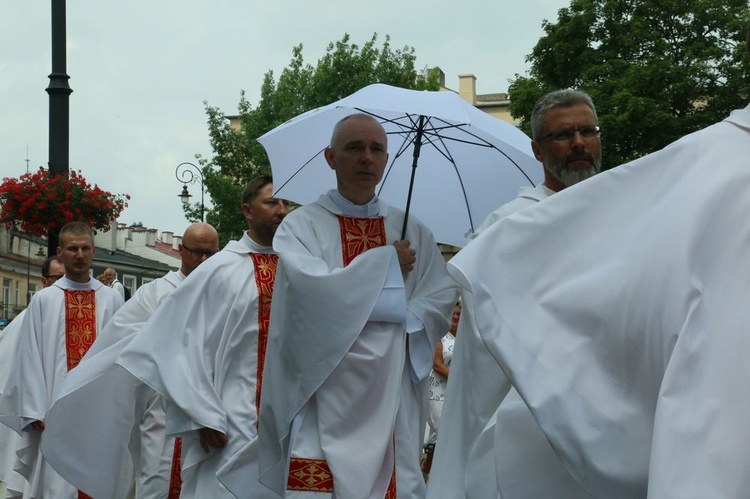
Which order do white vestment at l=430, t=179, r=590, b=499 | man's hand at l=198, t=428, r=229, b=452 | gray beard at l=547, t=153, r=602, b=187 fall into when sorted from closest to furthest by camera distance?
white vestment at l=430, t=179, r=590, b=499
gray beard at l=547, t=153, r=602, b=187
man's hand at l=198, t=428, r=229, b=452

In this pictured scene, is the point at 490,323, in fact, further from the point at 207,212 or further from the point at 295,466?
the point at 207,212

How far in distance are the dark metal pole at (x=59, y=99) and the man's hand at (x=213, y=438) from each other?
229 inches

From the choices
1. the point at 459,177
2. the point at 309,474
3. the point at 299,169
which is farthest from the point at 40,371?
the point at 309,474

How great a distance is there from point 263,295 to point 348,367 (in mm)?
1467

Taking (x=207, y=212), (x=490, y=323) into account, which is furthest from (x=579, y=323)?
(x=207, y=212)

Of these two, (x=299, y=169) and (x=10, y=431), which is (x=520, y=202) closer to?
(x=299, y=169)

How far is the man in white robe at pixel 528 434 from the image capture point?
2852 millimetres

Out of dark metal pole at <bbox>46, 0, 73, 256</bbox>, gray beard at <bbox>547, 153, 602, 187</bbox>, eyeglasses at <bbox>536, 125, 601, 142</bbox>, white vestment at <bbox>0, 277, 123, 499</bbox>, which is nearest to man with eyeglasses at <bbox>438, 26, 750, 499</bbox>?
gray beard at <bbox>547, 153, 602, 187</bbox>

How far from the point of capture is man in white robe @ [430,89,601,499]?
2.85 meters

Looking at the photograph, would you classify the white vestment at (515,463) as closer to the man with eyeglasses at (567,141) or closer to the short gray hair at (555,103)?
the man with eyeglasses at (567,141)

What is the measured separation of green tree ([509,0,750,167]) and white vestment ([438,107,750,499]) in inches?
1049

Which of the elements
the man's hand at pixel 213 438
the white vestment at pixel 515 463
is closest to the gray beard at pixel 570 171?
the white vestment at pixel 515 463

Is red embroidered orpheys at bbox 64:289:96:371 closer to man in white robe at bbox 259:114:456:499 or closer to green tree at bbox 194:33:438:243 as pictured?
man in white robe at bbox 259:114:456:499

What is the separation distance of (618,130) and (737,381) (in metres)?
27.7
